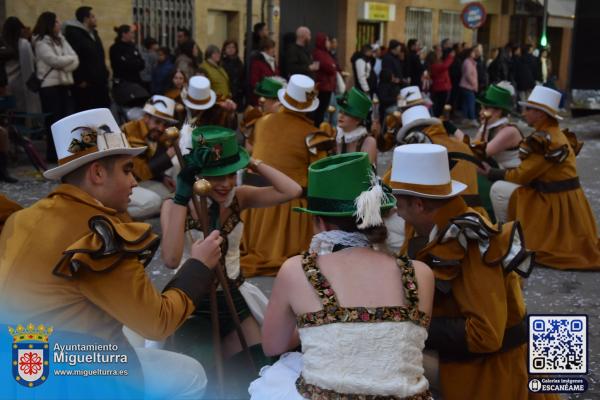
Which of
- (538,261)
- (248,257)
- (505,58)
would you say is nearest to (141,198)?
(248,257)

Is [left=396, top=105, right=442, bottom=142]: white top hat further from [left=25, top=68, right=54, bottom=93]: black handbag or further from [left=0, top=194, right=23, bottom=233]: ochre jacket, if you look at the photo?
[left=25, top=68, right=54, bottom=93]: black handbag

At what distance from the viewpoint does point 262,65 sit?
13195mm

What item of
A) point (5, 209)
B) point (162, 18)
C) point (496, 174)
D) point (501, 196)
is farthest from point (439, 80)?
point (5, 209)

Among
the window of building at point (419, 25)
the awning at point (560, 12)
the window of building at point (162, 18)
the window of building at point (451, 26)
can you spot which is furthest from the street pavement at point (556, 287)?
the awning at point (560, 12)

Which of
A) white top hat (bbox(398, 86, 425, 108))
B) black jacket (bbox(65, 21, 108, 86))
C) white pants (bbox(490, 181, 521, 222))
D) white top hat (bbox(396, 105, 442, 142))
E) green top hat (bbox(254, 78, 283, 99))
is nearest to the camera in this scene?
white top hat (bbox(396, 105, 442, 142))

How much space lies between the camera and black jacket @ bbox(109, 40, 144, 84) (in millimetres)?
11445

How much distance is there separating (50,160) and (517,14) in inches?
864

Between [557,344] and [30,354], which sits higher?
[30,354]

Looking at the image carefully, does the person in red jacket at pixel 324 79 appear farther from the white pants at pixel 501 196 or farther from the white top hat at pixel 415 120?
the white top hat at pixel 415 120

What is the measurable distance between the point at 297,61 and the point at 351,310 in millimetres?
11800

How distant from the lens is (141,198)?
296 inches

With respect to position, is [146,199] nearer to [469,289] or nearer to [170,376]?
[170,376]

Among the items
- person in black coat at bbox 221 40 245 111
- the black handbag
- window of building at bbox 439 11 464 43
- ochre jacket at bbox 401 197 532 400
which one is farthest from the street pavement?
window of building at bbox 439 11 464 43

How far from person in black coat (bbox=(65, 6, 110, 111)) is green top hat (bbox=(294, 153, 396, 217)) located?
8607 mm
